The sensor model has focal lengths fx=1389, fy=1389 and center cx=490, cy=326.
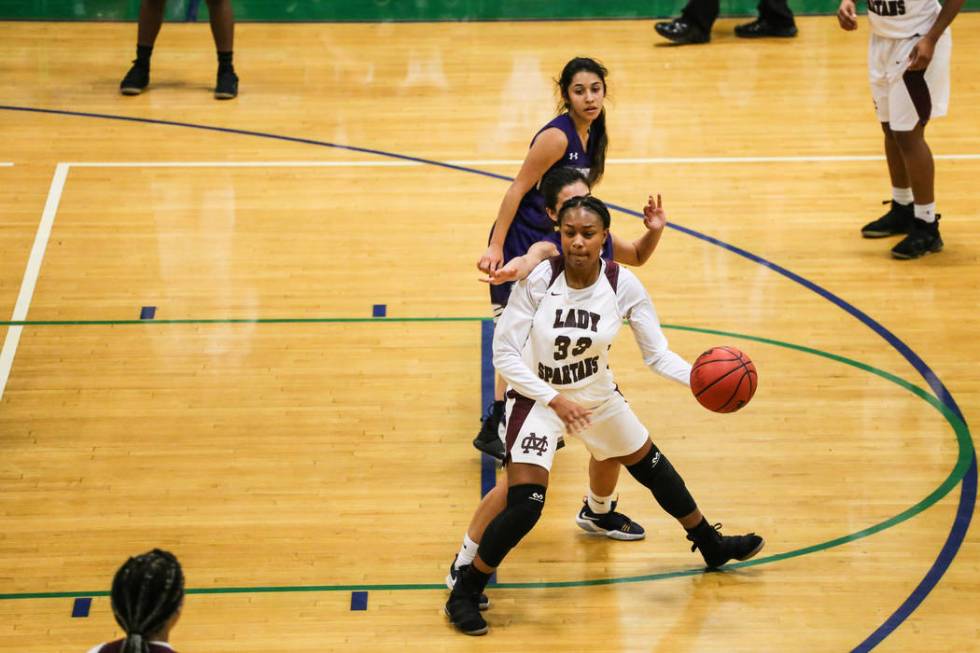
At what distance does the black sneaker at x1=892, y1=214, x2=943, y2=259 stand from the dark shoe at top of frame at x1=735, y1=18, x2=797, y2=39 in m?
3.98

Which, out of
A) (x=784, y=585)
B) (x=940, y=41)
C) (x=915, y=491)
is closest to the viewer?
(x=784, y=585)

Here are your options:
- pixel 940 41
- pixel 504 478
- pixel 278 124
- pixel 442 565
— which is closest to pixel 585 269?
pixel 504 478

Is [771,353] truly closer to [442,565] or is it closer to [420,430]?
[420,430]

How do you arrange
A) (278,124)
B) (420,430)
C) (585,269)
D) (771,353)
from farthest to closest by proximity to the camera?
(278,124), (771,353), (420,430), (585,269)

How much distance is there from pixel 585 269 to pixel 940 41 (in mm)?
3940

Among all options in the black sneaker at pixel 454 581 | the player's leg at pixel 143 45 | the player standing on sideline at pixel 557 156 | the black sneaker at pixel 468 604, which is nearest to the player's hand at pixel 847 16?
the player standing on sideline at pixel 557 156

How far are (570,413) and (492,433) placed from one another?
1510 millimetres

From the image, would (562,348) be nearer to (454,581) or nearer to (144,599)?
(454,581)

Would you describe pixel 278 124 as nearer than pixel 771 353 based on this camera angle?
No

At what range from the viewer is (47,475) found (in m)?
6.29

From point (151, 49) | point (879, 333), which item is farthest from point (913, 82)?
point (151, 49)

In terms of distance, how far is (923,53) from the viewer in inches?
310

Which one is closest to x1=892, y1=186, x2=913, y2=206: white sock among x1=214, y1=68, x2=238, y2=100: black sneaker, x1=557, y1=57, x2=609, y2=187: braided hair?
x1=557, y1=57, x2=609, y2=187: braided hair

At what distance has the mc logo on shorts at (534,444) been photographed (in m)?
5.20
